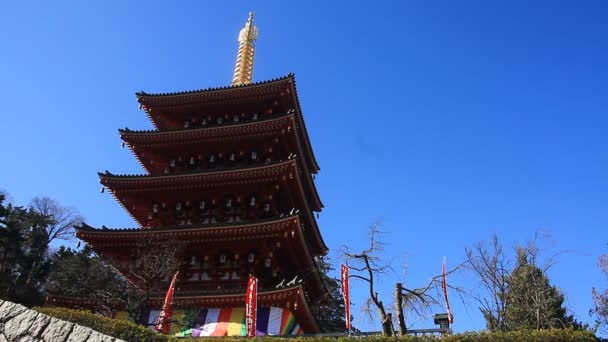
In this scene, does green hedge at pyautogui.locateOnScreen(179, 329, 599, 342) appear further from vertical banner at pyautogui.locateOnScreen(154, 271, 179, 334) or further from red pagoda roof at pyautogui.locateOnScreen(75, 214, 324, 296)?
vertical banner at pyautogui.locateOnScreen(154, 271, 179, 334)

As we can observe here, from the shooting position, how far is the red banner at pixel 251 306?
661 inches

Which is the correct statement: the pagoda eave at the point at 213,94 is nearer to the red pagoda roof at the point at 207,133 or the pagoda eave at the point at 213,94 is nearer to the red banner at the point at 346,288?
the red pagoda roof at the point at 207,133

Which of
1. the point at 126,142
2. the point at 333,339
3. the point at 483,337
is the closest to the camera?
the point at 483,337

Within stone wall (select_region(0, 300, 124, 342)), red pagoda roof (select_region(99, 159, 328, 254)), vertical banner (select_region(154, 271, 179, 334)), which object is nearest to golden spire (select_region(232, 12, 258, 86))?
red pagoda roof (select_region(99, 159, 328, 254))

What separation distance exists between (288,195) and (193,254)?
17.3 feet

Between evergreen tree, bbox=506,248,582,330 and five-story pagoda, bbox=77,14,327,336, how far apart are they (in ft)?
31.3

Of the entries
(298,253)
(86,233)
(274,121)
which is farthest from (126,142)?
(298,253)

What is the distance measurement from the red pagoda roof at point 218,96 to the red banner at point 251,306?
35.0ft

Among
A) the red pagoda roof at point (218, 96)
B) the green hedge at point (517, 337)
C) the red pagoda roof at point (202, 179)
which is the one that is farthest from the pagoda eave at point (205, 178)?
the green hedge at point (517, 337)

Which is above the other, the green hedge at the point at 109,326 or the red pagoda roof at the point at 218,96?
the red pagoda roof at the point at 218,96

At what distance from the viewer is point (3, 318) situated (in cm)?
1347

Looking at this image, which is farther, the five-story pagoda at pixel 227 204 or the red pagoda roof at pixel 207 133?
the red pagoda roof at pixel 207 133

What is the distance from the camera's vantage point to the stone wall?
13.1 metres

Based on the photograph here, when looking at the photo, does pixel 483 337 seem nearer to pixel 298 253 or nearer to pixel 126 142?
pixel 298 253
